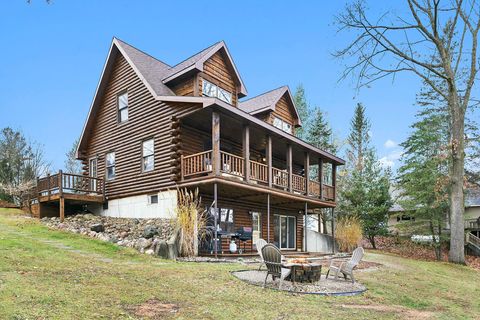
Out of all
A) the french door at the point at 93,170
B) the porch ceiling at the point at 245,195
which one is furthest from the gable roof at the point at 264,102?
the french door at the point at 93,170

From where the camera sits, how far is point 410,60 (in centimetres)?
2119

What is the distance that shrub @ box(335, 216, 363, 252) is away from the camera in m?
22.4

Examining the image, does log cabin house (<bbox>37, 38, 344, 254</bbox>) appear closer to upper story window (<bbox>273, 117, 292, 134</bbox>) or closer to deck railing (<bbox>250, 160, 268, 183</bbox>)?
deck railing (<bbox>250, 160, 268, 183</bbox>)

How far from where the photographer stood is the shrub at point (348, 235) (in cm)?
2245

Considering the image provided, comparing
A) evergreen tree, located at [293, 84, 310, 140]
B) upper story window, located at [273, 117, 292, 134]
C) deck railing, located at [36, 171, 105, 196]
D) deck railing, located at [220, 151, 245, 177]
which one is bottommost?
deck railing, located at [36, 171, 105, 196]

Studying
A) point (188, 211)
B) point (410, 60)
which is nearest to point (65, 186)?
point (188, 211)

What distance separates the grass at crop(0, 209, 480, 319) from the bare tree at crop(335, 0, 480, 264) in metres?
9.99

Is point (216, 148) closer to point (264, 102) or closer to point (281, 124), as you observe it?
point (264, 102)

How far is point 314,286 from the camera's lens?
9.19m

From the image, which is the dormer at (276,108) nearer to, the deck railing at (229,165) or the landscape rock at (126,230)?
the deck railing at (229,165)

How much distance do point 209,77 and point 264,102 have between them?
5.41 meters

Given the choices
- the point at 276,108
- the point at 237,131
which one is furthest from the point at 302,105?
the point at 237,131

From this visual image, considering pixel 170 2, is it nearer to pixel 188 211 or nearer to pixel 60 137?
pixel 188 211

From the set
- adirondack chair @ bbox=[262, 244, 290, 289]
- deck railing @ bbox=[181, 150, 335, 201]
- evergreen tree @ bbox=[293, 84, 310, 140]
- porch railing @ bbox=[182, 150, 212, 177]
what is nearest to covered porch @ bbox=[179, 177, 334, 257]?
deck railing @ bbox=[181, 150, 335, 201]
